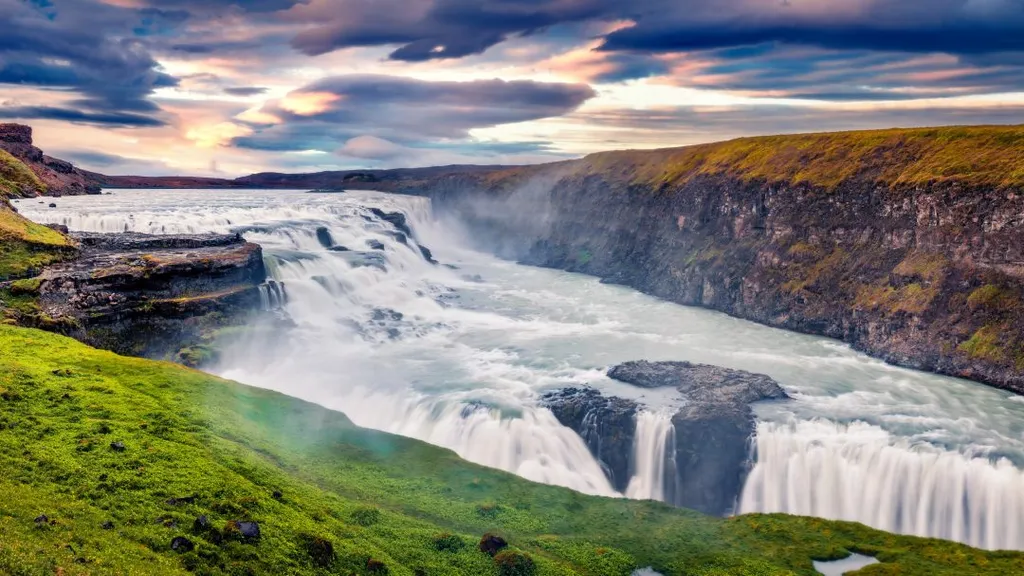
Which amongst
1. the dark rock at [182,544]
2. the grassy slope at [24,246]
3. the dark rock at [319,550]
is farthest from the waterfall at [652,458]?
the grassy slope at [24,246]

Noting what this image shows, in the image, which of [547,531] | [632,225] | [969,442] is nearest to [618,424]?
[547,531]

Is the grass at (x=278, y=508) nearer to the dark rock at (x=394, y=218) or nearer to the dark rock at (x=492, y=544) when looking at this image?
the dark rock at (x=492, y=544)

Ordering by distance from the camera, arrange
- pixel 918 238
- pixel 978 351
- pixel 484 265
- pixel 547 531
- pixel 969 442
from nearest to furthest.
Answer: pixel 547 531
pixel 969 442
pixel 978 351
pixel 918 238
pixel 484 265

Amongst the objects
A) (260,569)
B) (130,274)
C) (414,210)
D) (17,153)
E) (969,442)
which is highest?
(17,153)

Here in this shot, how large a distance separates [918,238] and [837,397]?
20035mm

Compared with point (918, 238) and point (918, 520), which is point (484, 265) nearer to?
point (918, 238)

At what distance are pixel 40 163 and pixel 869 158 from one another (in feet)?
446

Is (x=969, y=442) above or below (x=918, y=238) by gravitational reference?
below

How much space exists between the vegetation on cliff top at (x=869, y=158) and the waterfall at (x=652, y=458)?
103 feet

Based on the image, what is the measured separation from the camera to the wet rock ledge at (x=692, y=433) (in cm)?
2970

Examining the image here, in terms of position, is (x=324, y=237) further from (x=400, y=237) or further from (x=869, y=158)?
(x=869, y=158)

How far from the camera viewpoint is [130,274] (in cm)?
3666

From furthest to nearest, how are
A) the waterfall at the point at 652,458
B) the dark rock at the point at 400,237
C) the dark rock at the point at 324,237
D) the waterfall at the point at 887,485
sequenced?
the dark rock at the point at 400,237 < the dark rock at the point at 324,237 < the waterfall at the point at 652,458 < the waterfall at the point at 887,485

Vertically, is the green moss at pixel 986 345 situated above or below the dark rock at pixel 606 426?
above
